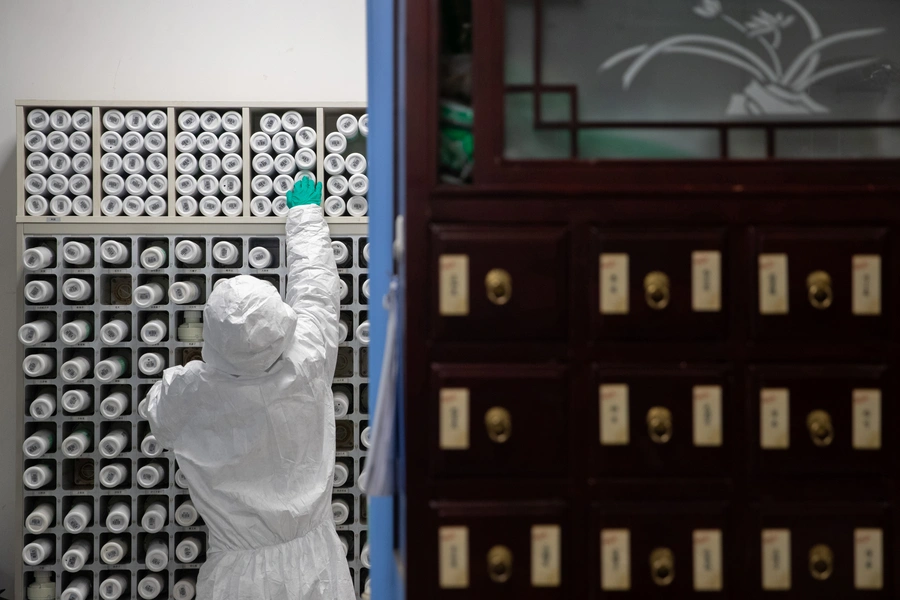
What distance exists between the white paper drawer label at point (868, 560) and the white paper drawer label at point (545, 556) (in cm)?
44

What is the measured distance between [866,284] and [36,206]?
2886 mm

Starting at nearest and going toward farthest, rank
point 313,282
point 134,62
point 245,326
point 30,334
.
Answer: point 245,326 → point 313,282 → point 30,334 → point 134,62

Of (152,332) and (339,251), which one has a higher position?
(339,251)

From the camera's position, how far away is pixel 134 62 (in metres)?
3.43

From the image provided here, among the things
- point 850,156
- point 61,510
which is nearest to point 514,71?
point 850,156

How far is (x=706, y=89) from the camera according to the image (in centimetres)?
124

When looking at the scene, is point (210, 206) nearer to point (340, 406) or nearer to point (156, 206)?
point (156, 206)

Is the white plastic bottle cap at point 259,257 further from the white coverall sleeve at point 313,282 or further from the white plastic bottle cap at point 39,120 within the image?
the white plastic bottle cap at point 39,120

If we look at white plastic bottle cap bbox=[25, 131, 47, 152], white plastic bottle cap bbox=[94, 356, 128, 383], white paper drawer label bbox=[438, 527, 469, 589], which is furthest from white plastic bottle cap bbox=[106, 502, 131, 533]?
white paper drawer label bbox=[438, 527, 469, 589]

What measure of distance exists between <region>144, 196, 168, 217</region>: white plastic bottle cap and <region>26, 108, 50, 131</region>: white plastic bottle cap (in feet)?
1.57

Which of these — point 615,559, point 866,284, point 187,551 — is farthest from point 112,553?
point 866,284

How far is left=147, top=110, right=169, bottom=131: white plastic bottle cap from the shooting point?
10.2 feet

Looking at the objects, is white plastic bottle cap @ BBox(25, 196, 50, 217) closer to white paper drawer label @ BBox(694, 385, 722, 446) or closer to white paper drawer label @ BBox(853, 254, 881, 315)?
white paper drawer label @ BBox(694, 385, 722, 446)

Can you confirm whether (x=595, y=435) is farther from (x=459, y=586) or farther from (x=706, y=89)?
(x=706, y=89)
